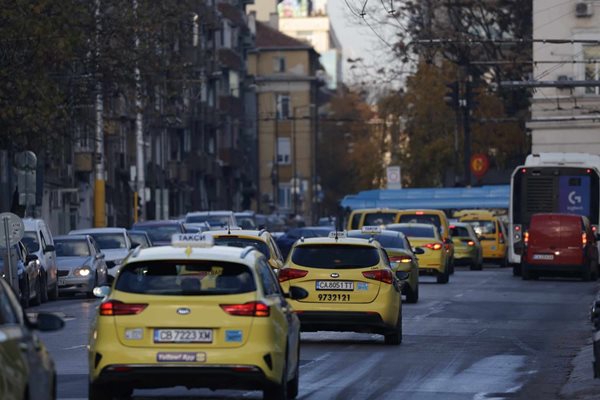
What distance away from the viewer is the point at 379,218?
58719mm

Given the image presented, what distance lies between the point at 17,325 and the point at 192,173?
94.4 meters

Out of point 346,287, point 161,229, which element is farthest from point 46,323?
point 161,229

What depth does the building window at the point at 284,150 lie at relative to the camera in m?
154

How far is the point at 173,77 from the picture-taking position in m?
52.0

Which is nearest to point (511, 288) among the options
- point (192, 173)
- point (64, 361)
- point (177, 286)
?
point (64, 361)

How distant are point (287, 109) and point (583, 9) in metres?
81.0

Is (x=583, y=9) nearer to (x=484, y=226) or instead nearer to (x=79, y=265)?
(x=484, y=226)

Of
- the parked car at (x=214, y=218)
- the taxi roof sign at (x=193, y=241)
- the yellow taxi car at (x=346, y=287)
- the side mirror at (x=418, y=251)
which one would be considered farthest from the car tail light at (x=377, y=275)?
the parked car at (x=214, y=218)

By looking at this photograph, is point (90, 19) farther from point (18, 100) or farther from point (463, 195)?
point (463, 195)

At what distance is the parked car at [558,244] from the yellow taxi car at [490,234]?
51.5 ft

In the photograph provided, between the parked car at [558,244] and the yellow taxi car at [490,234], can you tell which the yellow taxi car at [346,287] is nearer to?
the parked car at [558,244]

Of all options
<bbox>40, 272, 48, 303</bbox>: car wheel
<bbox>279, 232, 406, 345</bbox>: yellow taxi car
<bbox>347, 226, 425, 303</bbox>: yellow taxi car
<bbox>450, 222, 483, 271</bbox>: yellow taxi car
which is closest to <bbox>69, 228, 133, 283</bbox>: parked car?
<bbox>40, 272, 48, 303</bbox>: car wheel

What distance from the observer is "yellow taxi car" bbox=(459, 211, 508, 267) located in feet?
225

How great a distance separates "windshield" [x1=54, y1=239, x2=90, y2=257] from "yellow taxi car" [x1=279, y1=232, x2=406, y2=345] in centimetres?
1843
